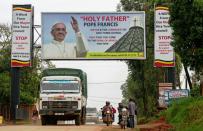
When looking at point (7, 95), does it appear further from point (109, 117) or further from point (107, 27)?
point (109, 117)

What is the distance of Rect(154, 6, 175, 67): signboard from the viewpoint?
144 ft

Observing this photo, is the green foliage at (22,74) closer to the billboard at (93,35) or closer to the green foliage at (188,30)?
the billboard at (93,35)

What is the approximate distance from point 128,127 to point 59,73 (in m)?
8.01

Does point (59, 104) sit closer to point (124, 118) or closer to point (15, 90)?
point (124, 118)

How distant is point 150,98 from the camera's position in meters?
58.2

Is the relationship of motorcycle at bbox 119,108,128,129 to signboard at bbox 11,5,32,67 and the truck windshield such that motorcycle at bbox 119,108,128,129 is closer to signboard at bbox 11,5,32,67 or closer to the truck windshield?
the truck windshield

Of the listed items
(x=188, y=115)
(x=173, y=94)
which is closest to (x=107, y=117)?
(x=173, y=94)

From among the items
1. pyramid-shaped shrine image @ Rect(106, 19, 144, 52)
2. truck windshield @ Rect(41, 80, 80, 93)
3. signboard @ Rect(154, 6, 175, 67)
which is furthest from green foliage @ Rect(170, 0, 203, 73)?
pyramid-shaped shrine image @ Rect(106, 19, 144, 52)

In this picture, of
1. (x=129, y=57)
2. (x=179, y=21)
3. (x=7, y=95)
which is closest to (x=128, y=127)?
(x=179, y=21)

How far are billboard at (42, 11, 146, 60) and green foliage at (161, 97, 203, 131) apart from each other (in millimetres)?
16488

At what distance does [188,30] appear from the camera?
25.7m

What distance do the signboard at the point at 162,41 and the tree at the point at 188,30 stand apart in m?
16.9

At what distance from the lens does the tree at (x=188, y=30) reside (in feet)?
82.2

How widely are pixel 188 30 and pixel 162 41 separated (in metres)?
18.6
